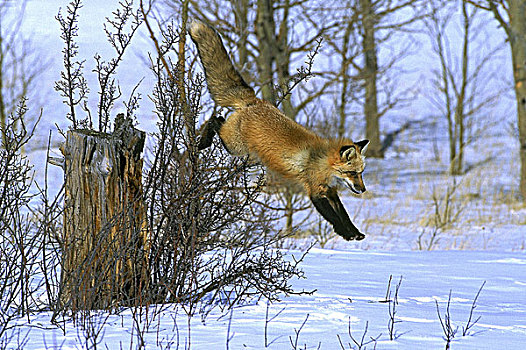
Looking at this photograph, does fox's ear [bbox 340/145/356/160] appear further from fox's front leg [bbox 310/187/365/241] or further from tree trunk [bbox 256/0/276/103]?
tree trunk [bbox 256/0/276/103]

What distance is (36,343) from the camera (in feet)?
9.85

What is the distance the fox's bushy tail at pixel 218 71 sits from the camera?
4.88 m

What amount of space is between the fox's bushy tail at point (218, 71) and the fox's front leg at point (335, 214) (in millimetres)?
1048

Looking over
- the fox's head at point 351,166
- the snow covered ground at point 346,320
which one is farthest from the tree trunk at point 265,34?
the fox's head at point 351,166

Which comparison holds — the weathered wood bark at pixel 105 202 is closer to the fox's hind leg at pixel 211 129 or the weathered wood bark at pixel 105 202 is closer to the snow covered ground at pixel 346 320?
the snow covered ground at pixel 346 320

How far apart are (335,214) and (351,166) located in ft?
1.25

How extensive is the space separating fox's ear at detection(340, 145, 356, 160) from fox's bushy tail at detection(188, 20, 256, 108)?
980 mm

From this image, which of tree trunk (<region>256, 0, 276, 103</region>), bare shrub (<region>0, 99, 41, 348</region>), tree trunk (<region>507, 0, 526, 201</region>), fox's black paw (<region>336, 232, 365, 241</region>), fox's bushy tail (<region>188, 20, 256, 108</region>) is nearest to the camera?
bare shrub (<region>0, 99, 41, 348</region>)

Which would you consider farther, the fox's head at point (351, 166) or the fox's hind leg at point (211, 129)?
the fox's hind leg at point (211, 129)

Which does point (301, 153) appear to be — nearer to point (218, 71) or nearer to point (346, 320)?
point (218, 71)

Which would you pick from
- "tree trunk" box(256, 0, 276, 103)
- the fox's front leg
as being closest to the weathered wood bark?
the fox's front leg

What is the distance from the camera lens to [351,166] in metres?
4.47

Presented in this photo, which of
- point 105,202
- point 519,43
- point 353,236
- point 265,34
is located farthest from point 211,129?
point 519,43

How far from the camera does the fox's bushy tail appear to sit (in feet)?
16.0
